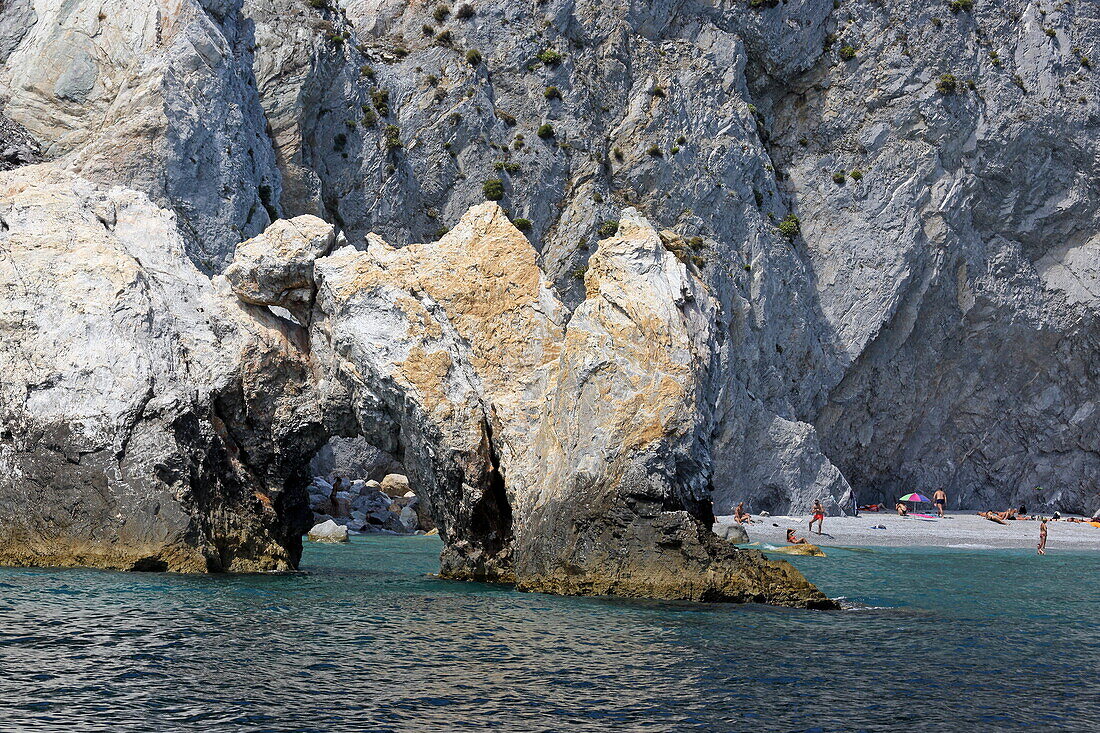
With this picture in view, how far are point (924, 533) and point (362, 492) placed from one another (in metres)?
31.0

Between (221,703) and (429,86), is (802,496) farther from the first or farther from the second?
(221,703)

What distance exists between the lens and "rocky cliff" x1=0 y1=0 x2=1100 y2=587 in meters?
58.7

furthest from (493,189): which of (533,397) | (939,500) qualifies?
(533,397)

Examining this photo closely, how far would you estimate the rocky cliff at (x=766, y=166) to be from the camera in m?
58.7

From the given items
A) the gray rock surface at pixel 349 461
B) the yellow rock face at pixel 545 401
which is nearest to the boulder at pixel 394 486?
the gray rock surface at pixel 349 461

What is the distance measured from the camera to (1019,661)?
18500mm

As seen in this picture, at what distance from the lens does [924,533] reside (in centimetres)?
5419

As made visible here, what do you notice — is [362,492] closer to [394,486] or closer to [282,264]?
[394,486]


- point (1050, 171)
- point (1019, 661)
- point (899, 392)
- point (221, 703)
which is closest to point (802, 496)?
point (899, 392)

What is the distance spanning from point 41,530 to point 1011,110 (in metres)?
73.3


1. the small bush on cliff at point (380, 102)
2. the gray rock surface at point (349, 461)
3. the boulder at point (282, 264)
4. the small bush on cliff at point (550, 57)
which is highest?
the small bush on cliff at point (550, 57)

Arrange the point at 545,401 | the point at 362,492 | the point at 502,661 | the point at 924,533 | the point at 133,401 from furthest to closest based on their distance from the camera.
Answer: the point at 362,492 < the point at 924,533 < the point at 545,401 < the point at 133,401 < the point at 502,661

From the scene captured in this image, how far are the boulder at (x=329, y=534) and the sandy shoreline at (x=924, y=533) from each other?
1841 cm

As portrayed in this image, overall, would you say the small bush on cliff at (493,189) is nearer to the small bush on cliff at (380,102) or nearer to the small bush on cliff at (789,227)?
the small bush on cliff at (380,102)
